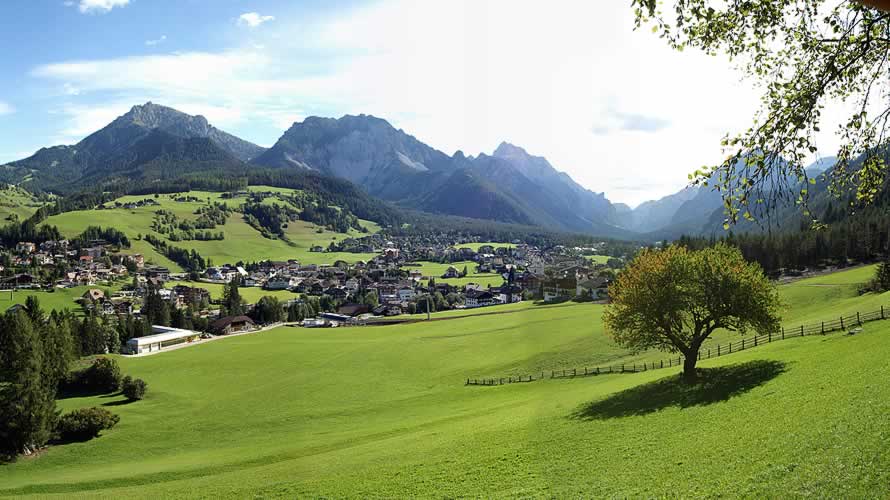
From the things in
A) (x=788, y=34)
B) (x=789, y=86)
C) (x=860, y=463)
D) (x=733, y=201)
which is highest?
(x=788, y=34)

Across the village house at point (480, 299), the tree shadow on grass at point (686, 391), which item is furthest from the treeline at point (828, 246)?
the tree shadow on grass at point (686, 391)

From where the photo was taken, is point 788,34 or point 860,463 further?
point 860,463

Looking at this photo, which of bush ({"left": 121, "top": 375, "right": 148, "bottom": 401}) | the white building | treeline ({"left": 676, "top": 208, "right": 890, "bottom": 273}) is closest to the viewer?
Answer: bush ({"left": 121, "top": 375, "right": 148, "bottom": 401})

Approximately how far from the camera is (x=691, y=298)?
32375 mm

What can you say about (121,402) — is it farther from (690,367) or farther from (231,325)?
(231,325)

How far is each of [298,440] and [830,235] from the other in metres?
115

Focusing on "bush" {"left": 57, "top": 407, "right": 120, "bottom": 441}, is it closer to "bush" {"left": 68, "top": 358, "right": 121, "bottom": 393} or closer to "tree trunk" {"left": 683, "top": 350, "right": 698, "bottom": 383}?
"bush" {"left": 68, "top": 358, "right": 121, "bottom": 393}

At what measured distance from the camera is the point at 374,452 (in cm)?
2716

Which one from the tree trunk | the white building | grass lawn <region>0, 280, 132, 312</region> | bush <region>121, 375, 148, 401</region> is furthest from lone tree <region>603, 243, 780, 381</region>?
grass lawn <region>0, 280, 132, 312</region>

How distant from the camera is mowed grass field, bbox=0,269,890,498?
16156mm

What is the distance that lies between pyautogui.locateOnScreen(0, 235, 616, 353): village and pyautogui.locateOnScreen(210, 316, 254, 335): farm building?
0.20 metres

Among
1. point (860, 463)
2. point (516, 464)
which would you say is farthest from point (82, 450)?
point (860, 463)

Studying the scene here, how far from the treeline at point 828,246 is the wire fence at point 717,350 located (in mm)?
60537

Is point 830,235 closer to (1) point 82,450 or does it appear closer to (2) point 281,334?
(2) point 281,334
